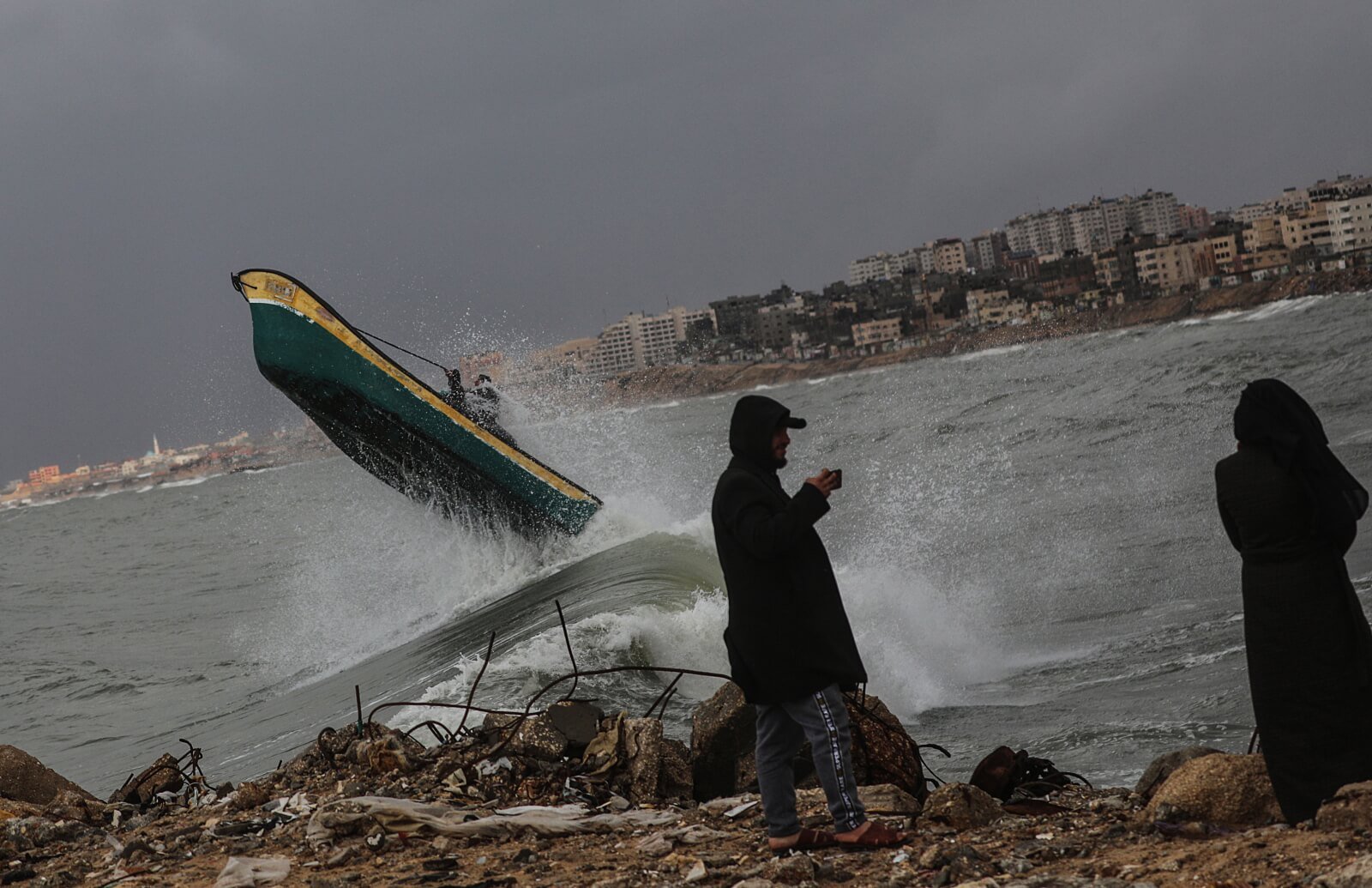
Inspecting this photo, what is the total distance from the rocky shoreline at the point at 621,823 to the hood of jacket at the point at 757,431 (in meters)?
1.51

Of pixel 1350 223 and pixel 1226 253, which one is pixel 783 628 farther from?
pixel 1226 253

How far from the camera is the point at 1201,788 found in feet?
16.4

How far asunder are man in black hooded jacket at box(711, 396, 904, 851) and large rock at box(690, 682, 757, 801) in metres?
1.40

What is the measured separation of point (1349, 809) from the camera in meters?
4.29

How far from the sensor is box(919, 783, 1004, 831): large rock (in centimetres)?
532

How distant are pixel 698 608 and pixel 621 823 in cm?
663

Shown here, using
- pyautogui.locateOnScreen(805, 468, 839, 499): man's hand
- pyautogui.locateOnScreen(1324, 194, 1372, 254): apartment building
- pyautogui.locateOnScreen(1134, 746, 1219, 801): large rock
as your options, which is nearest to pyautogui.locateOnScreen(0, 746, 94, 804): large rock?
pyautogui.locateOnScreen(805, 468, 839, 499): man's hand

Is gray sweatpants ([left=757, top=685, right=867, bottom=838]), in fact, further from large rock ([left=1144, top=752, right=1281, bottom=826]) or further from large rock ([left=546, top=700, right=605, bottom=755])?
large rock ([left=546, top=700, right=605, bottom=755])

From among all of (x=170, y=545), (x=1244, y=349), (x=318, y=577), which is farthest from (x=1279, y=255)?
(x=318, y=577)

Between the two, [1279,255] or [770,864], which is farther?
[1279,255]

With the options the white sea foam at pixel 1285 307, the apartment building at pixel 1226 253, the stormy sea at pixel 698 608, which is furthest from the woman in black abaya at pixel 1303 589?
the apartment building at pixel 1226 253

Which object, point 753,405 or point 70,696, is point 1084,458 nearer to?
point 70,696

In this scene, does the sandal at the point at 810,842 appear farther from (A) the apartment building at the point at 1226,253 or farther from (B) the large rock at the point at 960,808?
(A) the apartment building at the point at 1226,253

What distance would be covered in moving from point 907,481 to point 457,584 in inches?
554
